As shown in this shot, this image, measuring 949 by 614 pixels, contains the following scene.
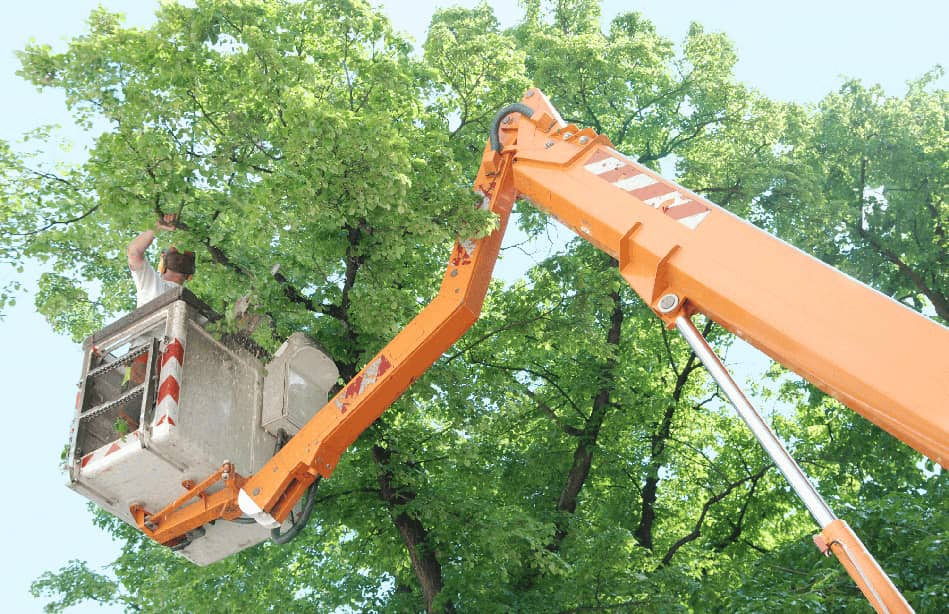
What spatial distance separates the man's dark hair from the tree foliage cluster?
16 cm

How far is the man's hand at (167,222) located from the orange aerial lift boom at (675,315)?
2.52 meters

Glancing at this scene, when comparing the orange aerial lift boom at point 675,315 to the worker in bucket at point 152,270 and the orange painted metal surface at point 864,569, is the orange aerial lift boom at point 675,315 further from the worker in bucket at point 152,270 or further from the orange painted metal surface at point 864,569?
the worker in bucket at point 152,270

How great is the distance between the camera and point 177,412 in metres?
7.48

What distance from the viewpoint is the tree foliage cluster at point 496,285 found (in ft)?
30.3

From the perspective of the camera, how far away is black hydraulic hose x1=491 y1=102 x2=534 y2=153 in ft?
24.4

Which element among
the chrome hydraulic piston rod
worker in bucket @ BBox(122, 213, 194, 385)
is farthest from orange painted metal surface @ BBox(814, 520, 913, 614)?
worker in bucket @ BBox(122, 213, 194, 385)

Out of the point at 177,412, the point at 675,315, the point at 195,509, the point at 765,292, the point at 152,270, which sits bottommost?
the point at 765,292

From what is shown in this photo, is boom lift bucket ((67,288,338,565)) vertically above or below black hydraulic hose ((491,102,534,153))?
below

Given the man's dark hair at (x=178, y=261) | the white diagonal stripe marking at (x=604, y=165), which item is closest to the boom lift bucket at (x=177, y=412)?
the man's dark hair at (x=178, y=261)

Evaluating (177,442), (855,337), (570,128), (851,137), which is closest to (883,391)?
(855,337)

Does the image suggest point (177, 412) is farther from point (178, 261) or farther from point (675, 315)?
point (675, 315)

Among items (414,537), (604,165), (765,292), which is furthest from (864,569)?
(414,537)

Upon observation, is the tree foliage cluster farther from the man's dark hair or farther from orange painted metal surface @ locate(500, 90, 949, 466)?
orange painted metal surface @ locate(500, 90, 949, 466)

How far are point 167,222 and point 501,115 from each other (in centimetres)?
343
